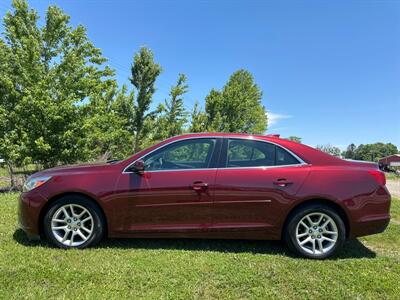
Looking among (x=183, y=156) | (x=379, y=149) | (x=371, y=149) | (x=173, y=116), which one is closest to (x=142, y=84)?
(x=173, y=116)

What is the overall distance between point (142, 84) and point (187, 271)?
17644 millimetres

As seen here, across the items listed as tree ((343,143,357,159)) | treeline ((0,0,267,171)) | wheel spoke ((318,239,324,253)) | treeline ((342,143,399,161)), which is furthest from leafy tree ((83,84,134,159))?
tree ((343,143,357,159))

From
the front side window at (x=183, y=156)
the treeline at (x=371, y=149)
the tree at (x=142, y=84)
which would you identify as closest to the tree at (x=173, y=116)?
the tree at (x=142, y=84)

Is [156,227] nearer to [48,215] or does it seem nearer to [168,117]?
[48,215]

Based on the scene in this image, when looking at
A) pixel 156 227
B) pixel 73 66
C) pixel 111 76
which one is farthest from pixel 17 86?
pixel 156 227

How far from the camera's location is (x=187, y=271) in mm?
4008

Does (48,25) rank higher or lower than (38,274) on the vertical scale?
higher

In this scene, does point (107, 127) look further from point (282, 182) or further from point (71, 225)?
point (282, 182)

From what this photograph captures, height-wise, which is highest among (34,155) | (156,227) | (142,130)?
(142,130)

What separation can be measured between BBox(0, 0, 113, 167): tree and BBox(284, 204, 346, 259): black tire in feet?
31.3

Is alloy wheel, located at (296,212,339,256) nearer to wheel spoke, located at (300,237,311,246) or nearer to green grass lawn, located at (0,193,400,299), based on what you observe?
wheel spoke, located at (300,237,311,246)

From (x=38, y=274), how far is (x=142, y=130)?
16.3 metres

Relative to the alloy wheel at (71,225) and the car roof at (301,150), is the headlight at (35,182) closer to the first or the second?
the alloy wheel at (71,225)

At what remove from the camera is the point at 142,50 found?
21.0 meters
